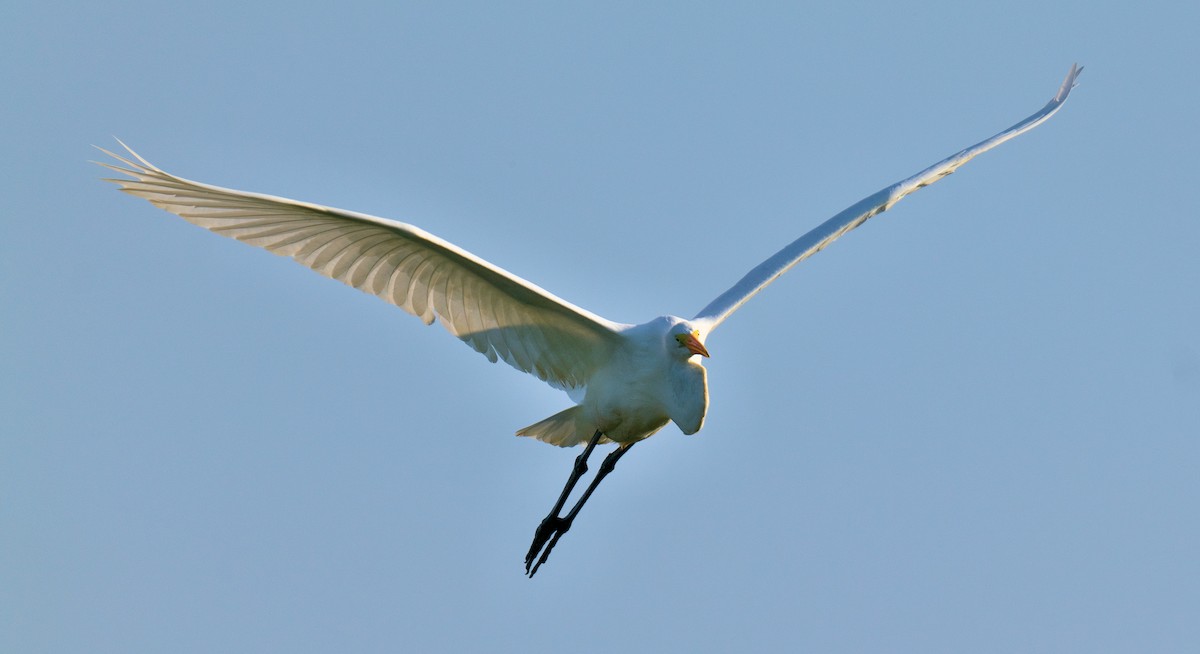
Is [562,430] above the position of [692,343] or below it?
below

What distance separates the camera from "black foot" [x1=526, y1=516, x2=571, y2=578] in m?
14.1

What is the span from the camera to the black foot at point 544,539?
14141 mm

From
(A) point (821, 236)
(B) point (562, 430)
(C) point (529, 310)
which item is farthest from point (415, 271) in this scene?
(A) point (821, 236)

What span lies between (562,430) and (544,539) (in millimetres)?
1046

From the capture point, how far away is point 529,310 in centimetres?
1360

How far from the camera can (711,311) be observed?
561 inches

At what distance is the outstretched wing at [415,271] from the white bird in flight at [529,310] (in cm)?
1

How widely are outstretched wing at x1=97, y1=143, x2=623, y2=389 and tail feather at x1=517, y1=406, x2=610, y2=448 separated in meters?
0.32

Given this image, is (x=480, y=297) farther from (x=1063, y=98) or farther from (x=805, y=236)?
(x=1063, y=98)

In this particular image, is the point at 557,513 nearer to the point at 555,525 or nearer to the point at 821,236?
the point at 555,525

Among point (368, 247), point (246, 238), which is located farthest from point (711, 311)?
point (246, 238)

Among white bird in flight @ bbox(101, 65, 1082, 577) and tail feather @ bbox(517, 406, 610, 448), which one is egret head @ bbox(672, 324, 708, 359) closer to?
white bird in flight @ bbox(101, 65, 1082, 577)

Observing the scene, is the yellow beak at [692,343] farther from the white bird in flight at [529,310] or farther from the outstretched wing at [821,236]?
the outstretched wing at [821,236]

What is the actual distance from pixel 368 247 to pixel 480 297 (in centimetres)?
122
